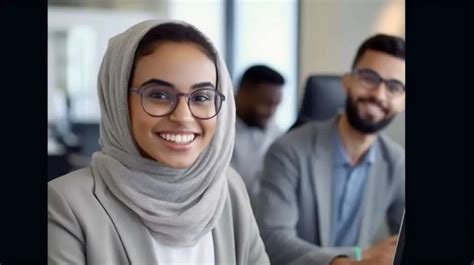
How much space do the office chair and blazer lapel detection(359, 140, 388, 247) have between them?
97 mm

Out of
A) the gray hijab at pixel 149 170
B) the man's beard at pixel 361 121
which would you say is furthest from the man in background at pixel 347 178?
the gray hijab at pixel 149 170

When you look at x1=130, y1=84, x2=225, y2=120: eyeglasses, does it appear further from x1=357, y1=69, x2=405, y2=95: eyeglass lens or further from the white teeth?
x1=357, y1=69, x2=405, y2=95: eyeglass lens

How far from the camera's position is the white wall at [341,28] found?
2.87 ft

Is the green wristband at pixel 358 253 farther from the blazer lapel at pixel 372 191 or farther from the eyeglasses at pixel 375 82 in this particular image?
the eyeglasses at pixel 375 82

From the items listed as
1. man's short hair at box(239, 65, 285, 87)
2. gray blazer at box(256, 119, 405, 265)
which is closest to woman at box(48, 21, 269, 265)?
gray blazer at box(256, 119, 405, 265)

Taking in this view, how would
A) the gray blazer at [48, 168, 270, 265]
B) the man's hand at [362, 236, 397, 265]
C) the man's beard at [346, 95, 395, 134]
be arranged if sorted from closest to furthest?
1. the gray blazer at [48, 168, 270, 265]
2. the man's hand at [362, 236, 397, 265]
3. the man's beard at [346, 95, 395, 134]

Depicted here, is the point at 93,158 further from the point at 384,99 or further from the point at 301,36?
the point at 301,36

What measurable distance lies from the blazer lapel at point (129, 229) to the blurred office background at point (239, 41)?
5 centimetres

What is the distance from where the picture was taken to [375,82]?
84 centimetres

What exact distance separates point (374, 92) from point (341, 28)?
275mm

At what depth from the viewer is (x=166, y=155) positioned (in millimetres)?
627

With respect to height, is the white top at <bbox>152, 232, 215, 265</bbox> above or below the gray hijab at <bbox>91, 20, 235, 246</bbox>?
below

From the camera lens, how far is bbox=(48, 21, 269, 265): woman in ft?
2.03
